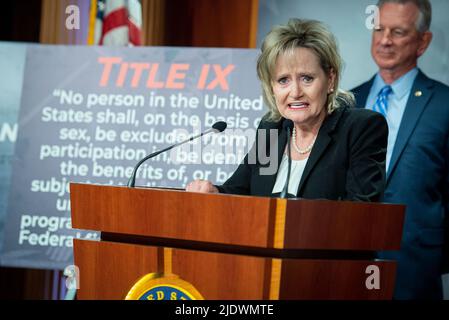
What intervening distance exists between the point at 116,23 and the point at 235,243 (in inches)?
121

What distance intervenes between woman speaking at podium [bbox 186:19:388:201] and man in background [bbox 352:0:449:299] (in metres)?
1.04

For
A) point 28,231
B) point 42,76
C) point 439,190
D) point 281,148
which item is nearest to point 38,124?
point 42,76

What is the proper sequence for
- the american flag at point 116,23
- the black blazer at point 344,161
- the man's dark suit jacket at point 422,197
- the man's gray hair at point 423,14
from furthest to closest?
the american flag at point 116,23
the man's gray hair at point 423,14
the man's dark suit jacket at point 422,197
the black blazer at point 344,161

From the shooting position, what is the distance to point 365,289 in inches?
74.6

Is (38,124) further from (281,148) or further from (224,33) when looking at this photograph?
(281,148)

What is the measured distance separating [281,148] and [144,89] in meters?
1.77

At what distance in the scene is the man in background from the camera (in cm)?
354

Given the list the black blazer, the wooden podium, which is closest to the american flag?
the black blazer

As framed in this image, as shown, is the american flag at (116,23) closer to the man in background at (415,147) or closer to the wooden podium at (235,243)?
the man in background at (415,147)

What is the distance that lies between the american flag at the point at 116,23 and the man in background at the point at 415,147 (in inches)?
67.9

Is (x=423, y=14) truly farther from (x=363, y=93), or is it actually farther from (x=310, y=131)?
(x=310, y=131)

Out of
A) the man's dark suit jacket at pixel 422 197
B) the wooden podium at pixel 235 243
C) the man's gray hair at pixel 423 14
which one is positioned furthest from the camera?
the man's gray hair at pixel 423 14

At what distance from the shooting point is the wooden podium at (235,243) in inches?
69.3

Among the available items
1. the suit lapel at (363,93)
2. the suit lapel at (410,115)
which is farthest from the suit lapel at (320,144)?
the suit lapel at (363,93)
